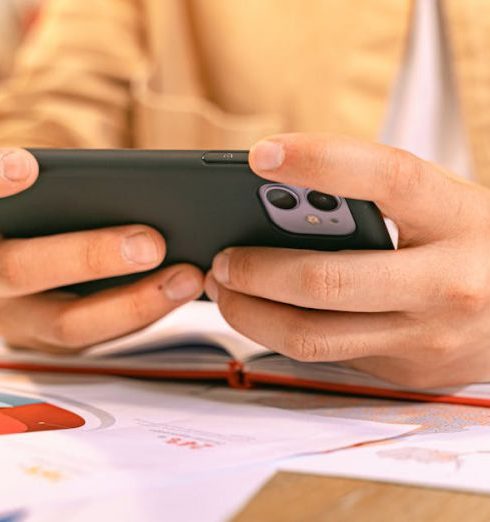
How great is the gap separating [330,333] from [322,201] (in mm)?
81

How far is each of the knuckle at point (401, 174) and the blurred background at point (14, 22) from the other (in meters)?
1.27

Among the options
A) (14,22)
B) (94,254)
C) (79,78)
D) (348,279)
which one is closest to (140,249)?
(94,254)

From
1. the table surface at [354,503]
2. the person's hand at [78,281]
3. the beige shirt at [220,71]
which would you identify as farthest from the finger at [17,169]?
the beige shirt at [220,71]

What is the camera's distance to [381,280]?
1.55 ft

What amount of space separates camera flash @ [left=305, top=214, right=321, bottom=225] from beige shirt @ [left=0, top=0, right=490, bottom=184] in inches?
18.6

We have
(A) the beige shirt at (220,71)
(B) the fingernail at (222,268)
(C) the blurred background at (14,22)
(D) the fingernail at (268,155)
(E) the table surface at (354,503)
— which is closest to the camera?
(E) the table surface at (354,503)

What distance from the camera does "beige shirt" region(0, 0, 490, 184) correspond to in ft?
3.14

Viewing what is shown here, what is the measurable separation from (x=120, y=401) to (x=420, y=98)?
2.02 feet

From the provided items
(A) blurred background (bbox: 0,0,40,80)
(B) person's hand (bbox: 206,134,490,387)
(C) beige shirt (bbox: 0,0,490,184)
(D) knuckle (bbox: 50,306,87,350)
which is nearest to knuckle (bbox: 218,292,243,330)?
(B) person's hand (bbox: 206,134,490,387)

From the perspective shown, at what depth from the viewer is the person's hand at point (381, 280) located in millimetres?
440

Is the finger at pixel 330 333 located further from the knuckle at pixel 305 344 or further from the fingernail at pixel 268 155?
the fingernail at pixel 268 155

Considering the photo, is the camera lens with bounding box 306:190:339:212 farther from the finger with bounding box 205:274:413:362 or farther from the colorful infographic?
the colorful infographic

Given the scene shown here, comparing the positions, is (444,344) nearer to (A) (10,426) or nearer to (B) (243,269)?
(B) (243,269)

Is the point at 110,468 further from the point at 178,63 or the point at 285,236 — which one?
the point at 178,63
